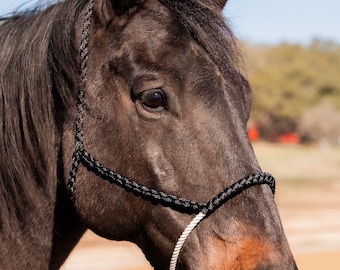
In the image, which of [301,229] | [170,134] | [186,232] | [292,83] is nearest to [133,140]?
[170,134]

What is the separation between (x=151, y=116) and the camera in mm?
2082

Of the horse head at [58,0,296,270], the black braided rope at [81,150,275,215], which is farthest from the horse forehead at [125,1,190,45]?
the black braided rope at [81,150,275,215]

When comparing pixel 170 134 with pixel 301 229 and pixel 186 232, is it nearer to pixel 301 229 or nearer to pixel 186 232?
pixel 186 232

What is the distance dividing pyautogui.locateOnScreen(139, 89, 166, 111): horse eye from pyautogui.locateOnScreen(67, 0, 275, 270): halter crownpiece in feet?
0.90

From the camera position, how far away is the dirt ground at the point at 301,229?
27.0 feet

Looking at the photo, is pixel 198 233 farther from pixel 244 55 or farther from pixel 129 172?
pixel 244 55

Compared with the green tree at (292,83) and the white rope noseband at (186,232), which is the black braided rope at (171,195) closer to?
the white rope noseband at (186,232)

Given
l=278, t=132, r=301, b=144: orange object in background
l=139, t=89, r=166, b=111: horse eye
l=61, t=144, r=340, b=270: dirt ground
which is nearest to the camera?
l=139, t=89, r=166, b=111: horse eye

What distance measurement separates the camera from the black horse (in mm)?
1965

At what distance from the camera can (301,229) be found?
1123 centimetres

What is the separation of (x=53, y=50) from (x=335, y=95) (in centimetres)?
4279

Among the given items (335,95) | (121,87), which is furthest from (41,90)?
(335,95)

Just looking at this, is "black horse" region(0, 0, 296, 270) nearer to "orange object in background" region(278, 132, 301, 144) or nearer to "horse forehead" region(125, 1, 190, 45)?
"horse forehead" region(125, 1, 190, 45)

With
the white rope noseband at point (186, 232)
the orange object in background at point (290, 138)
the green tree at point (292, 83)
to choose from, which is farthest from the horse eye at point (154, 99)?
the orange object in background at point (290, 138)
